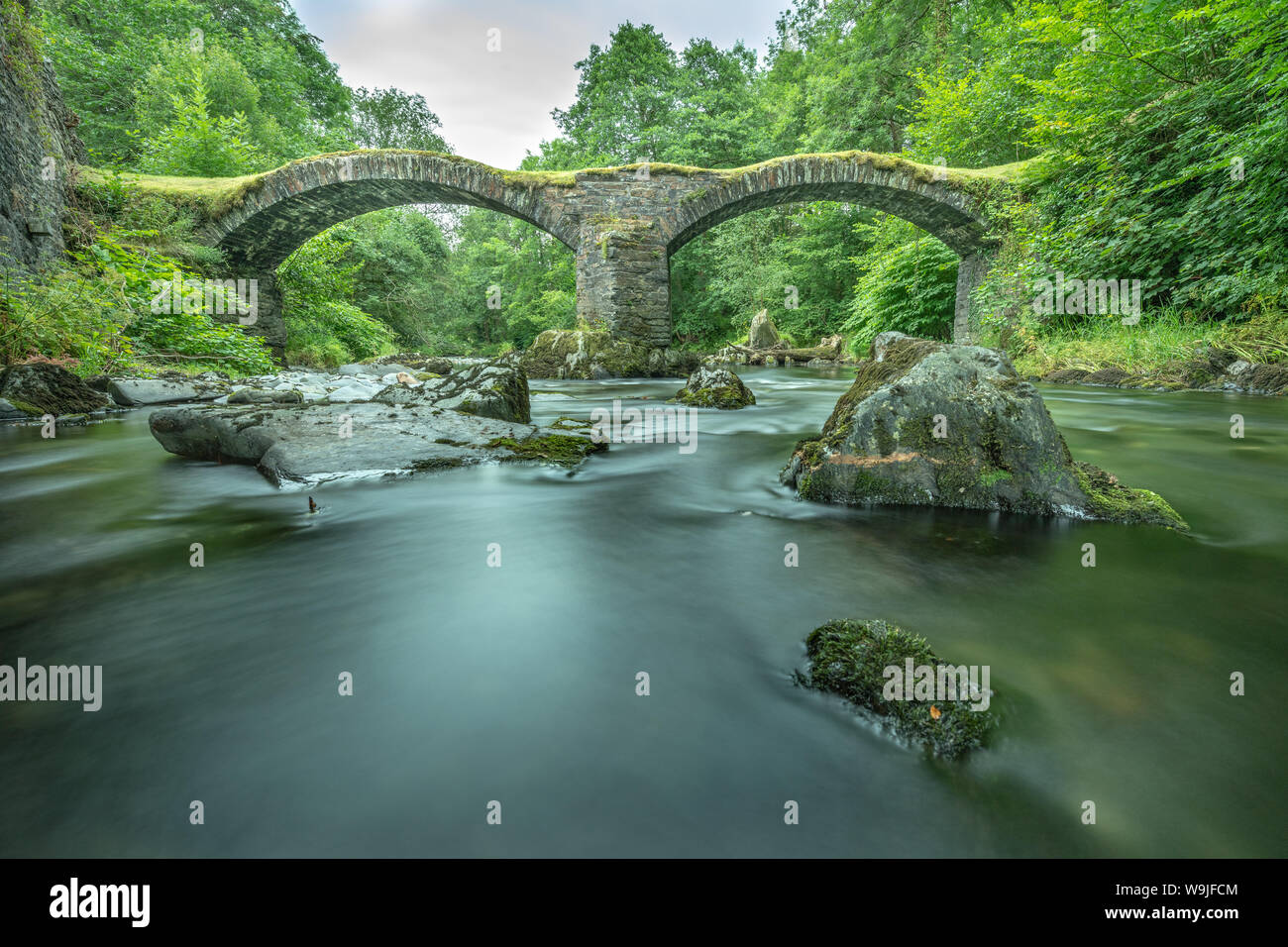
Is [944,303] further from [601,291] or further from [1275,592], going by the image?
[1275,592]

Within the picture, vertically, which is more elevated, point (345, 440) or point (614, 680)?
point (345, 440)

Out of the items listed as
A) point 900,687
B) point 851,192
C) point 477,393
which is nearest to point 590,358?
point 851,192

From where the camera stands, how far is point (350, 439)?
3.56 meters

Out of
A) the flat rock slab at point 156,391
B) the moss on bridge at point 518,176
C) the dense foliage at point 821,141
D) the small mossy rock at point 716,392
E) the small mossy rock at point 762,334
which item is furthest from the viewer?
the small mossy rock at point 762,334

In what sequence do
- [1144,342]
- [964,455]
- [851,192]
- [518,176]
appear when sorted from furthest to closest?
[851,192] < [518,176] < [1144,342] < [964,455]

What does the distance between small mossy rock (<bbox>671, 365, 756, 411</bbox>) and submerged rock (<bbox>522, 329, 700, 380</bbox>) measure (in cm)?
574

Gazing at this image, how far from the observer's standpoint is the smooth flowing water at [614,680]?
0.92 meters

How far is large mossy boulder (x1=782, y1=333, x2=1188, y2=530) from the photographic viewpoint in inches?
95.3

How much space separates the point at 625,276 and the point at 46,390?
9.66 metres

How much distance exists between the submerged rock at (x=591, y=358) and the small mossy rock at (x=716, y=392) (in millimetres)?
5737

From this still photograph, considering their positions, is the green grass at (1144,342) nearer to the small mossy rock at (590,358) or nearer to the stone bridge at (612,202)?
A: the stone bridge at (612,202)

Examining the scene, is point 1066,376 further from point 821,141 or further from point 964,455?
point 821,141

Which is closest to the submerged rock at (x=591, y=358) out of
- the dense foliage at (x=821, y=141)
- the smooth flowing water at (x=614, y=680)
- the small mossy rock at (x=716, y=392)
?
the dense foliage at (x=821, y=141)
